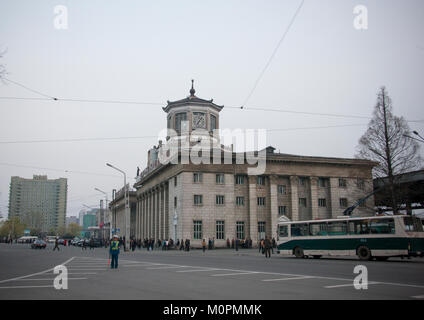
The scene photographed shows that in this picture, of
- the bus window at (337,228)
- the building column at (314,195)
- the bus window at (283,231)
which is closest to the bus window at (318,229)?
the bus window at (337,228)

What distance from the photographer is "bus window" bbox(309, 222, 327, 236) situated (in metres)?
30.8

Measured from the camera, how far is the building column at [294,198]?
183 feet

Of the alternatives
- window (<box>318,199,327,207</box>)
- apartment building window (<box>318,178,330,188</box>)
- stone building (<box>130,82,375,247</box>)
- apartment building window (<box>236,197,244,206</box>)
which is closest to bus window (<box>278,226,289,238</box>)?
stone building (<box>130,82,375,247</box>)

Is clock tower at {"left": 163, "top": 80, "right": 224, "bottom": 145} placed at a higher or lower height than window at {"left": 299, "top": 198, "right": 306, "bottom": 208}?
higher

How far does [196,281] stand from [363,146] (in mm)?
31577

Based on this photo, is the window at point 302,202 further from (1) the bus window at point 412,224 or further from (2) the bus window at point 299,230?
(1) the bus window at point 412,224

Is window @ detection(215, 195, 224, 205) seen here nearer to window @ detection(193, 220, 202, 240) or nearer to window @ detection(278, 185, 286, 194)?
window @ detection(193, 220, 202, 240)

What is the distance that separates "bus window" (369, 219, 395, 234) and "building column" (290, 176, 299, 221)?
A: 28.1m

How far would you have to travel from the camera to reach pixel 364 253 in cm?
2767

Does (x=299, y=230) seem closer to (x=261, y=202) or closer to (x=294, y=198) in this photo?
(x=261, y=202)

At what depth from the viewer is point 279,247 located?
3534 cm

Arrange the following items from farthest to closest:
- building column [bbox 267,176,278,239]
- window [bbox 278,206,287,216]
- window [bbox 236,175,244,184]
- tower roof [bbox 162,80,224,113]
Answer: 1. tower roof [bbox 162,80,224,113]
2. window [bbox 278,206,287,216]
3. window [bbox 236,175,244,184]
4. building column [bbox 267,176,278,239]

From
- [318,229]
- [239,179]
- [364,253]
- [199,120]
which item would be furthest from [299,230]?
[199,120]
